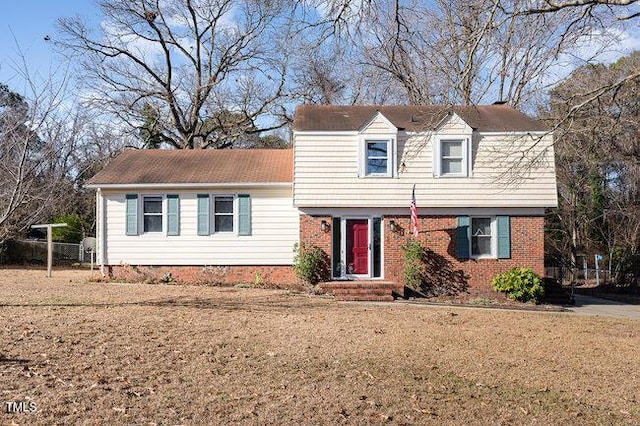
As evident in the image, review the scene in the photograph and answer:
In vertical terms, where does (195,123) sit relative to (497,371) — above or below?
above

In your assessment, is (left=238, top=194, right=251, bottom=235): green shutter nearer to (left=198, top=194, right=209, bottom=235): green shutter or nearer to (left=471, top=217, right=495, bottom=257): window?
(left=198, top=194, right=209, bottom=235): green shutter

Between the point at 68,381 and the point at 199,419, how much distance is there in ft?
5.96

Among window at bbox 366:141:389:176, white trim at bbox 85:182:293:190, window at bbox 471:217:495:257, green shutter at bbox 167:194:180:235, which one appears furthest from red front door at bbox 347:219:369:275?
green shutter at bbox 167:194:180:235

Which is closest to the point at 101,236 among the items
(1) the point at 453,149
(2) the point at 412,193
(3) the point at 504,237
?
(2) the point at 412,193

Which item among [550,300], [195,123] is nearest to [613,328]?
[550,300]

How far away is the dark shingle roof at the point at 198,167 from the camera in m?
18.5

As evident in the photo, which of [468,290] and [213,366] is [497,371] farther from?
[468,290]

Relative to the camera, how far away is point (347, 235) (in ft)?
57.1

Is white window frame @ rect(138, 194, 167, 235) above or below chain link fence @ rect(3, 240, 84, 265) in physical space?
above

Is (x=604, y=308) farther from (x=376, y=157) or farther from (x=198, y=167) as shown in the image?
(x=198, y=167)

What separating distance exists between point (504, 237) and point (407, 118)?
4.69 m

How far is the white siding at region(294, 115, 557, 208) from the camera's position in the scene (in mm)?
17109

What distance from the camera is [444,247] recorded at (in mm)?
17141

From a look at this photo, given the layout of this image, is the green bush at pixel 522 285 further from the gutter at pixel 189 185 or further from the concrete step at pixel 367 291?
the gutter at pixel 189 185
